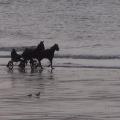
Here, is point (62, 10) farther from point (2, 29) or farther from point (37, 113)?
point (37, 113)

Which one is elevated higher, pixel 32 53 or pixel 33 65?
pixel 32 53

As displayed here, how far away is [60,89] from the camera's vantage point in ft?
56.9

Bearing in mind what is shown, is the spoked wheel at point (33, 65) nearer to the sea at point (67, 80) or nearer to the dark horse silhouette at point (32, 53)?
the dark horse silhouette at point (32, 53)

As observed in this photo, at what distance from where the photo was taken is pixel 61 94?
16250 mm

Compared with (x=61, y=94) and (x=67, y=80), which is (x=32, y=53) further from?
(x=61, y=94)

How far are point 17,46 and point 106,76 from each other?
17.6 meters

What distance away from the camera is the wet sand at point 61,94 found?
13.2 meters

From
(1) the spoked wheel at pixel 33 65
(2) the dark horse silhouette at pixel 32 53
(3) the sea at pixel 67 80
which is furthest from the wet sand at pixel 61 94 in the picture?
(2) the dark horse silhouette at pixel 32 53

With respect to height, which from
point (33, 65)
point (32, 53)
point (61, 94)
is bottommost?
point (33, 65)

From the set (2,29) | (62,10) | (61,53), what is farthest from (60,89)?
(62,10)

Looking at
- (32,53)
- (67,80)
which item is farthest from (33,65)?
(67,80)

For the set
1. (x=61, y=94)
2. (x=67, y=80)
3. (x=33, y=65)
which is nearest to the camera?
(x=61, y=94)

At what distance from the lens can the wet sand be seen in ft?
43.4

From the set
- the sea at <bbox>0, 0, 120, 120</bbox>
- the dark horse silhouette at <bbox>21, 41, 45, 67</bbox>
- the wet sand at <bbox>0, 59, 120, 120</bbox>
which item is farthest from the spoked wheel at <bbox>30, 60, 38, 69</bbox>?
the wet sand at <bbox>0, 59, 120, 120</bbox>
